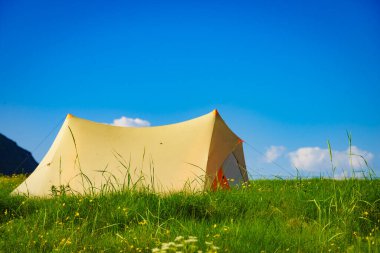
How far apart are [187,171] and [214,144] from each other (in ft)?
3.31

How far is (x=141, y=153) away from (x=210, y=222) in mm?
5469

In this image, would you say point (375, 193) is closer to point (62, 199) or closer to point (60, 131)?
point (62, 199)

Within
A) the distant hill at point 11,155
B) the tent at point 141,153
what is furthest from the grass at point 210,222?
the distant hill at point 11,155

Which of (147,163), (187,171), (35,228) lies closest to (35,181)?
(147,163)

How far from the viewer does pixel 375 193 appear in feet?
20.7

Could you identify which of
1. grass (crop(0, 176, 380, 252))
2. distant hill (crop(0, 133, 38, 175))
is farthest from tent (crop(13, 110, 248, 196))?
distant hill (crop(0, 133, 38, 175))

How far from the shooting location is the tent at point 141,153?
10719 millimetres

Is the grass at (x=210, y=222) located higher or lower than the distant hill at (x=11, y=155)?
lower

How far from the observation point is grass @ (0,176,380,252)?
4.71 metres

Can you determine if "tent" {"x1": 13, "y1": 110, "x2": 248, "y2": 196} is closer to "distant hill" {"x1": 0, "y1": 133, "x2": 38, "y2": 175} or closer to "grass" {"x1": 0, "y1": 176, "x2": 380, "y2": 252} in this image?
"grass" {"x1": 0, "y1": 176, "x2": 380, "y2": 252}

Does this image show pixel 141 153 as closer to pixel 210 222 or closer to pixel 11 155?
pixel 210 222

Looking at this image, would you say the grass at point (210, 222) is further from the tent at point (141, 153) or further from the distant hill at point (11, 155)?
the distant hill at point (11, 155)

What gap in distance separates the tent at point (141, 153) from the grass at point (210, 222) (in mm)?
3372

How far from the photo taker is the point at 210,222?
5.85m
